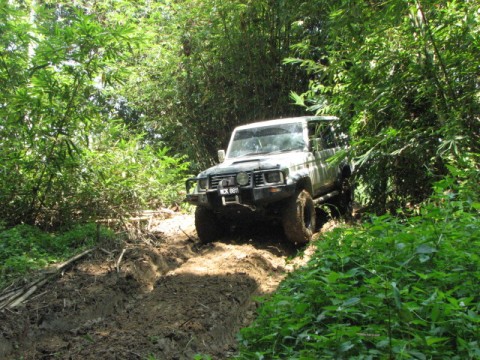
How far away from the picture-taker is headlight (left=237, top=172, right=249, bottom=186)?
5930 millimetres

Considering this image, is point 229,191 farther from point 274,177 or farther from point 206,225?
point 206,225

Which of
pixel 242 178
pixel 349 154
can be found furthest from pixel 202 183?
pixel 349 154

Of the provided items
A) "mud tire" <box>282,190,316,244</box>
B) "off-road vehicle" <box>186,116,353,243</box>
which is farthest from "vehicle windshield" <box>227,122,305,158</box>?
"mud tire" <box>282,190,316,244</box>

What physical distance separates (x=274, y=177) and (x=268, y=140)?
144 centimetres

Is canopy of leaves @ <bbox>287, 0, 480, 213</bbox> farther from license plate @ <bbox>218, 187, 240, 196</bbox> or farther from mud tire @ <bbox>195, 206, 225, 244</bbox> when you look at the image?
mud tire @ <bbox>195, 206, 225, 244</bbox>

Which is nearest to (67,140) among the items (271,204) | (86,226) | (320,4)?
(86,226)

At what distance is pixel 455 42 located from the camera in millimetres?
5383

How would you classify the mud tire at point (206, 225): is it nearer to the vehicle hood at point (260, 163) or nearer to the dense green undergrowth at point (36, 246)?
the vehicle hood at point (260, 163)

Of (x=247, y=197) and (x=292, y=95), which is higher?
(x=292, y=95)

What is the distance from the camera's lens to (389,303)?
97.6 inches

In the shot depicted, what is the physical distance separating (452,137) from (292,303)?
9.94ft

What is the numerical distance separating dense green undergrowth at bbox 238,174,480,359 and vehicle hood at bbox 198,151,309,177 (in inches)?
84.6

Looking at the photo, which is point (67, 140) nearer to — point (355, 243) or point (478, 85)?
point (355, 243)

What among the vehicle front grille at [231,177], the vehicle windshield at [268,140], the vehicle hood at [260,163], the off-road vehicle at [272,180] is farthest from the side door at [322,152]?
the vehicle front grille at [231,177]
